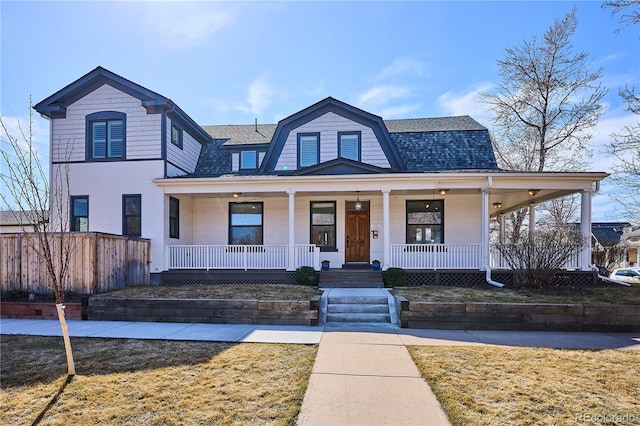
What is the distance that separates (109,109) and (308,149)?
23.8ft

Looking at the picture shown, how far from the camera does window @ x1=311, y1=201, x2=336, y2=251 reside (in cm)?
1259

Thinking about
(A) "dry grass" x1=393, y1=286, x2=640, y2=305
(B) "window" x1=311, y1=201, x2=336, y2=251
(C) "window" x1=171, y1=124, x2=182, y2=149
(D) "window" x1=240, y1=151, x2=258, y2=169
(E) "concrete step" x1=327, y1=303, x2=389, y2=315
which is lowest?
(E) "concrete step" x1=327, y1=303, x2=389, y2=315

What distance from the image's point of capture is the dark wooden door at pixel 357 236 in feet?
41.0

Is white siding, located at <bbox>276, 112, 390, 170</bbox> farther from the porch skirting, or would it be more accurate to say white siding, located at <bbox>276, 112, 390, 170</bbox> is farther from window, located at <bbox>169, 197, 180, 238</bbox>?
the porch skirting

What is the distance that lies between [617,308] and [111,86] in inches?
628

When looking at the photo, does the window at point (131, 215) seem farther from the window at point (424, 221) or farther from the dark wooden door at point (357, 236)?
the window at point (424, 221)

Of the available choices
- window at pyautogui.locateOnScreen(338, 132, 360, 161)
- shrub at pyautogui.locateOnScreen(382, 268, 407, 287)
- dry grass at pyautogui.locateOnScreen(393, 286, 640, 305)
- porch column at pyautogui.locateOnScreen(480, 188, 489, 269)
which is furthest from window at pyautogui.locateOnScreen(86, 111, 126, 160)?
porch column at pyautogui.locateOnScreen(480, 188, 489, 269)

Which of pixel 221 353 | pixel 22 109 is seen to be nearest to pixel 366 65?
pixel 22 109

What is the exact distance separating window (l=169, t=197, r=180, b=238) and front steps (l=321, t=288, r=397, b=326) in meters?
6.56

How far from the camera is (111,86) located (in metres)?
11.9

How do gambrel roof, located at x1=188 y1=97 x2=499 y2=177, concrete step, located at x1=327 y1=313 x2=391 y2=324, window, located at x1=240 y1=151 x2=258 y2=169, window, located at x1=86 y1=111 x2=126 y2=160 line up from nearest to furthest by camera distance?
concrete step, located at x1=327 y1=313 x2=391 y2=324 → window, located at x1=86 y1=111 x2=126 y2=160 → gambrel roof, located at x1=188 y1=97 x2=499 y2=177 → window, located at x1=240 y1=151 x2=258 y2=169

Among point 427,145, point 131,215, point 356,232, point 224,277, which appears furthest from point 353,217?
point 131,215

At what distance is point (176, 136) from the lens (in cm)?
1248

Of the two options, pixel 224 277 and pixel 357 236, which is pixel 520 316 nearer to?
pixel 357 236
